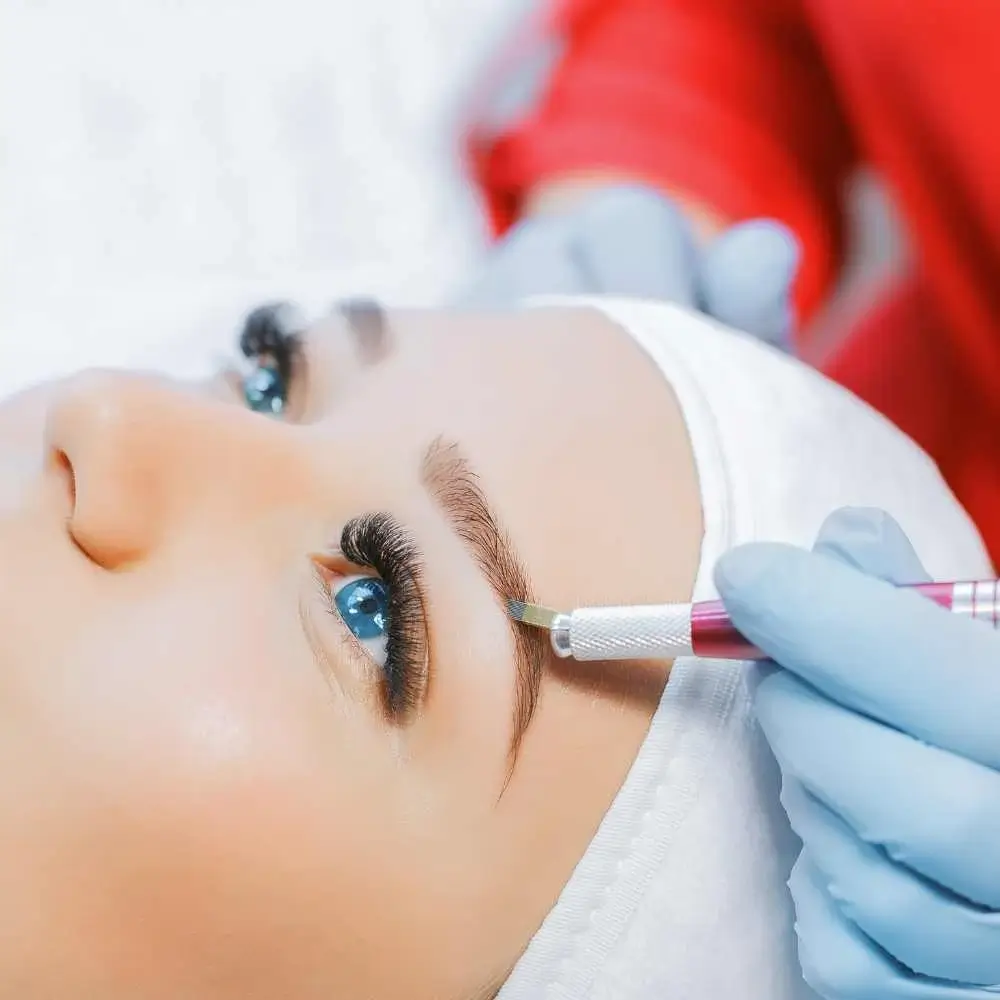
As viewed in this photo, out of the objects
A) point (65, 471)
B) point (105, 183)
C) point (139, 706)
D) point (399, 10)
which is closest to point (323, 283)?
point (105, 183)

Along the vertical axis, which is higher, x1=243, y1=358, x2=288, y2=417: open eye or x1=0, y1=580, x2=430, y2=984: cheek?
x1=243, y1=358, x2=288, y2=417: open eye

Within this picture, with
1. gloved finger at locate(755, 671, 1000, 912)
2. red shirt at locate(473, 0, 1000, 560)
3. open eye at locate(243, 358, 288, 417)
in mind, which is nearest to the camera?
gloved finger at locate(755, 671, 1000, 912)

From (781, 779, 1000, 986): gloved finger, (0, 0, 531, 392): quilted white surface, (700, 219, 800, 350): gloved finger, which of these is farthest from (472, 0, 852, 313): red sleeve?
(781, 779, 1000, 986): gloved finger

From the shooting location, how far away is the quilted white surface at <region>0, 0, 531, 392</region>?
1.15 m

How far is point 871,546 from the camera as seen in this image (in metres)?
0.61

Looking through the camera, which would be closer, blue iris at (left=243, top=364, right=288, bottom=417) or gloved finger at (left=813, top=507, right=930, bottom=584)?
gloved finger at (left=813, top=507, right=930, bottom=584)

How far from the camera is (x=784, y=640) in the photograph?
0.56m

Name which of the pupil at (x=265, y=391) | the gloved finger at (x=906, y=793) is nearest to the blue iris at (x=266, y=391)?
the pupil at (x=265, y=391)

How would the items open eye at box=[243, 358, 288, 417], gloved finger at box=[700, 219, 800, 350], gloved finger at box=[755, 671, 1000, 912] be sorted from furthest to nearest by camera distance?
1. gloved finger at box=[700, 219, 800, 350]
2. open eye at box=[243, 358, 288, 417]
3. gloved finger at box=[755, 671, 1000, 912]

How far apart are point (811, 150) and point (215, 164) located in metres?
0.70

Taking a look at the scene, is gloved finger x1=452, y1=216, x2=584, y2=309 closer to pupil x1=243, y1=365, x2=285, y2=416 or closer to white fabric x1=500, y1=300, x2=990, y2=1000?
pupil x1=243, y1=365, x2=285, y2=416

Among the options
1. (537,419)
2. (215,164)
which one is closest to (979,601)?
(537,419)

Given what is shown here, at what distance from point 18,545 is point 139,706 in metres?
0.12

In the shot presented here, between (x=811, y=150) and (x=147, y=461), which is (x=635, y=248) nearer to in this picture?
(x=811, y=150)
